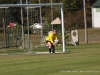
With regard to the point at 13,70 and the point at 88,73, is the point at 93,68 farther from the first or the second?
the point at 13,70

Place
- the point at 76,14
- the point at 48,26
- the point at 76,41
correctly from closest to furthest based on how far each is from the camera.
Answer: the point at 48,26
the point at 76,41
the point at 76,14

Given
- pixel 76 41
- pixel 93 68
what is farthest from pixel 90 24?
pixel 93 68

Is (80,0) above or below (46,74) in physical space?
above

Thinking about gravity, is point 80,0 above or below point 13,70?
above

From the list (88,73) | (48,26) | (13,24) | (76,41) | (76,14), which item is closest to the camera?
(88,73)

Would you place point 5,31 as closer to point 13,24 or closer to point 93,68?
point 13,24

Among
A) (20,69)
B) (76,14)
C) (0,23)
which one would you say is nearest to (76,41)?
(0,23)

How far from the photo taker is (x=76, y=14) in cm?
10006

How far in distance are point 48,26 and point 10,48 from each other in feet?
13.2

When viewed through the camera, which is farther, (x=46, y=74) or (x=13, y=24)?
(x=13, y=24)

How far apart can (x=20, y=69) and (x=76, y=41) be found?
33.5 m

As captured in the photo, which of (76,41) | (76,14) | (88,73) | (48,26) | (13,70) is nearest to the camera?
(88,73)

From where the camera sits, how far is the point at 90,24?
100 metres

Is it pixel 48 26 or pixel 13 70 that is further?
pixel 48 26
